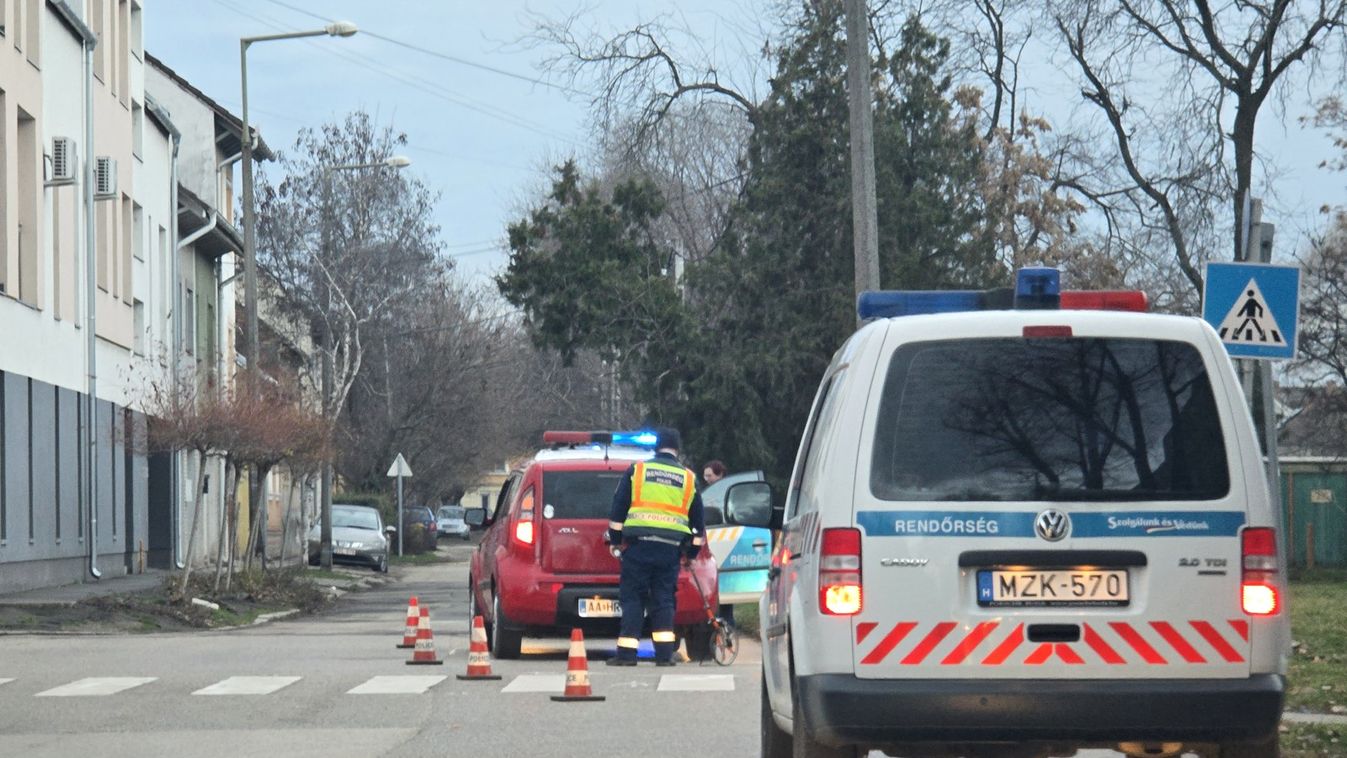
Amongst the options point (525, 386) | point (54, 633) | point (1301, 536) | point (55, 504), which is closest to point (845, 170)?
point (1301, 536)

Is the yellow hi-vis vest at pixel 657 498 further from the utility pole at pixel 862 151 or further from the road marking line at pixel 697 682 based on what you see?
the utility pole at pixel 862 151

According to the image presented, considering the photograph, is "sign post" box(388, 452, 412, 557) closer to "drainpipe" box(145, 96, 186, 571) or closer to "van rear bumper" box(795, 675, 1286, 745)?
"drainpipe" box(145, 96, 186, 571)

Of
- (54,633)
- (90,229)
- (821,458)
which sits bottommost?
(54,633)

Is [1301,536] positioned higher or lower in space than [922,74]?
lower

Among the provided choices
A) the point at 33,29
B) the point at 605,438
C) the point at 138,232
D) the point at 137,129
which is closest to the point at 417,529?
the point at 138,232

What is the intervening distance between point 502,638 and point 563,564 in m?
0.80

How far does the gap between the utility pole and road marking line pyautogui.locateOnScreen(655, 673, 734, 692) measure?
20.0ft

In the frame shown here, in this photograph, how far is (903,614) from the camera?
7.07 meters

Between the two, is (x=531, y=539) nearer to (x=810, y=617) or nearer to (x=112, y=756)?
(x=112, y=756)

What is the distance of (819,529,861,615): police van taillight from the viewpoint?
280 inches

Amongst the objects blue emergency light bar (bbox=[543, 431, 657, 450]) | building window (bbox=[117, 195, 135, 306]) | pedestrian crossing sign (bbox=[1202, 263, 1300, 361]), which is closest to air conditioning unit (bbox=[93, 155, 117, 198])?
building window (bbox=[117, 195, 135, 306])

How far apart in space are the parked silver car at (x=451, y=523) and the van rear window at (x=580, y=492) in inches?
2826

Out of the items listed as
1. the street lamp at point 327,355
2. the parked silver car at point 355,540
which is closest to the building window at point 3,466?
the street lamp at point 327,355

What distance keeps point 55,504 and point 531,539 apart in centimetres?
1553
